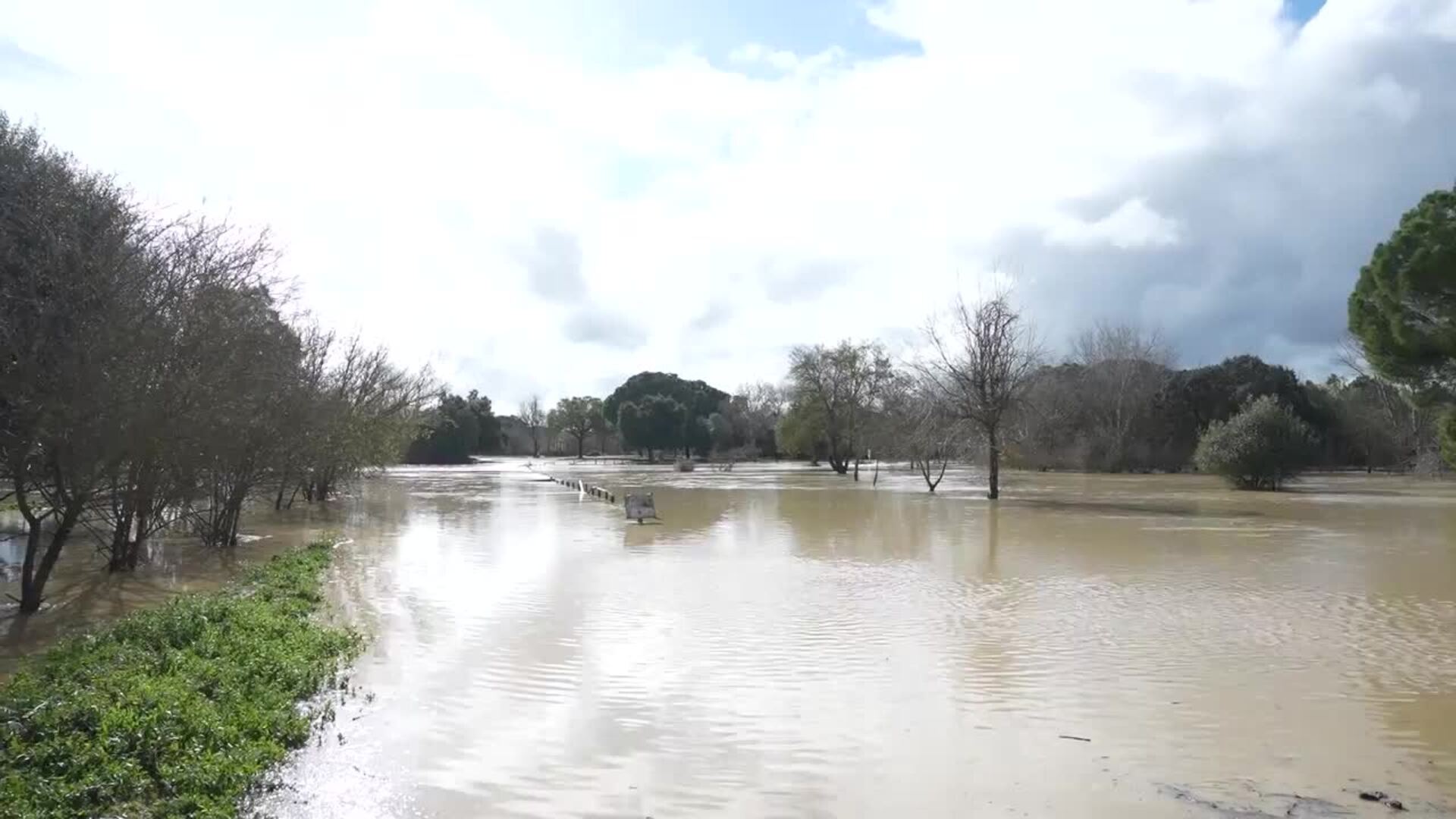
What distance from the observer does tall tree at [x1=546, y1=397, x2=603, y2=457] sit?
119 metres

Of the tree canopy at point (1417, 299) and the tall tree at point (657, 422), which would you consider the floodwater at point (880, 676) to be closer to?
the tree canopy at point (1417, 299)

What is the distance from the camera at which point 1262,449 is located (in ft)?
130

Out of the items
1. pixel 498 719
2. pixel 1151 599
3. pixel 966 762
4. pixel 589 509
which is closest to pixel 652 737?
pixel 498 719

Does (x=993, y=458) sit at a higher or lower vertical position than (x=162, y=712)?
higher

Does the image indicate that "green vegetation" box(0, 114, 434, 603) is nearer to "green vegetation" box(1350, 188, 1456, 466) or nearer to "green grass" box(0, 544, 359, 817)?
"green grass" box(0, 544, 359, 817)

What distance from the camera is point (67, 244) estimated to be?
36.0ft

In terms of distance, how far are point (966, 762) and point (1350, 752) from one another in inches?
102

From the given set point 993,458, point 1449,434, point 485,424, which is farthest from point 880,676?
point 485,424

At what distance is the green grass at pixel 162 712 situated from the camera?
16.8ft

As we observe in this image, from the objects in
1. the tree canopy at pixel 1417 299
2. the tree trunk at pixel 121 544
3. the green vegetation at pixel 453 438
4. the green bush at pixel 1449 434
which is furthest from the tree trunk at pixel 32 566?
the green vegetation at pixel 453 438

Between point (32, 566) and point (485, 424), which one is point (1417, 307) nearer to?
point (32, 566)

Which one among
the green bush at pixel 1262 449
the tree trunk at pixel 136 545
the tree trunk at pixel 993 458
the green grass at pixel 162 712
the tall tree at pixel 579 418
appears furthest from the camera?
the tall tree at pixel 579 418

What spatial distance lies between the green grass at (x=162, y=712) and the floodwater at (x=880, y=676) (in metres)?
0.38

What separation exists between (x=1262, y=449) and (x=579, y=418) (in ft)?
292
